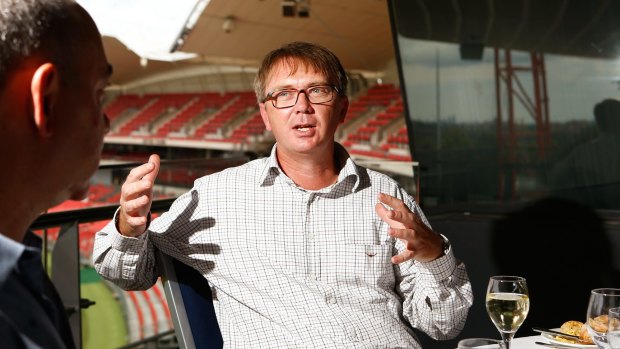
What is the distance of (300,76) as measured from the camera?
164 centimetres

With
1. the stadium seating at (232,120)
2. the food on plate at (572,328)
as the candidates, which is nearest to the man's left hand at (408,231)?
the food on plate at (572,328)

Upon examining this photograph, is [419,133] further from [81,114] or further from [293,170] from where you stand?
[81,114]

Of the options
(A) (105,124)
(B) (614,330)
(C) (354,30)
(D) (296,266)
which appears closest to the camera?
(A) (105,124)

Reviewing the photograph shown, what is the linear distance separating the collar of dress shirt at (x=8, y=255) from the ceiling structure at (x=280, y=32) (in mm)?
17710

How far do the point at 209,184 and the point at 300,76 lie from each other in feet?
0.98

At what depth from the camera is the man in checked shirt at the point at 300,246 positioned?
59.2 inches

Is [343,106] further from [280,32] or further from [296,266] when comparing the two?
[280,32]

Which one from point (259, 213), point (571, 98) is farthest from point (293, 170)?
point (571, 98)

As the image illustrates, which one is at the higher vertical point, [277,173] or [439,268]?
[277,173]

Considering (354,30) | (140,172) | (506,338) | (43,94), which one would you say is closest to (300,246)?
(140,172)

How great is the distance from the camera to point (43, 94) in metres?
0.48

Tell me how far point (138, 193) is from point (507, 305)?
0.64 m

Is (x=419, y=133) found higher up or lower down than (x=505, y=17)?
lower down

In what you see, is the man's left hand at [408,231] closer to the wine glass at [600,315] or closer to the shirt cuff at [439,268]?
the shirt cuff at [439,268]
